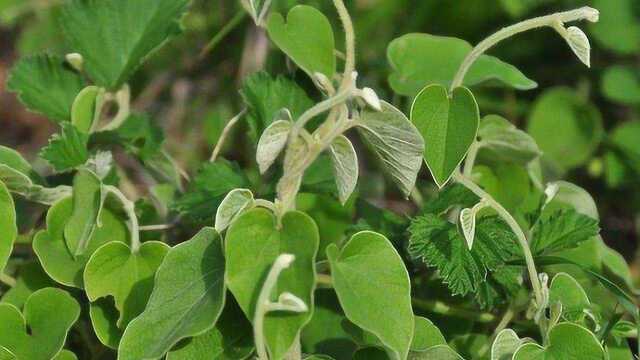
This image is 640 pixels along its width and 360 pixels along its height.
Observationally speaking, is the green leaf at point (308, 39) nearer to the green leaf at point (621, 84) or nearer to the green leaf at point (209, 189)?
the green leaf at point (209, 189)

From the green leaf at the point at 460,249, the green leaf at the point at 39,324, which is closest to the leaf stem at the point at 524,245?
the green leaf at the point at 460,249

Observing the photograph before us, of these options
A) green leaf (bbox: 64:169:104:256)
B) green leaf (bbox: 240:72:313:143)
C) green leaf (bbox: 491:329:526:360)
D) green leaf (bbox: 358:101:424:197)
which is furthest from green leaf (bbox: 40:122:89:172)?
green leaf (bbox: 491:329:526:360)

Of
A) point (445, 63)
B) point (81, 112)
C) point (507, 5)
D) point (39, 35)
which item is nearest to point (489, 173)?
point (445, 63)

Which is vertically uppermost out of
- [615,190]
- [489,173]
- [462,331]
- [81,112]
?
[81,112]

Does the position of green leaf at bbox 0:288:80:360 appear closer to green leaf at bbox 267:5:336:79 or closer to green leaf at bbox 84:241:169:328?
green leaf at bbox 84:241:169:328

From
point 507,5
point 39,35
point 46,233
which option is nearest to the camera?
point 46,233

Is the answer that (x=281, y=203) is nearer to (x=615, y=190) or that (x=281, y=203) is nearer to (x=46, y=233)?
(x=46, y=233)
